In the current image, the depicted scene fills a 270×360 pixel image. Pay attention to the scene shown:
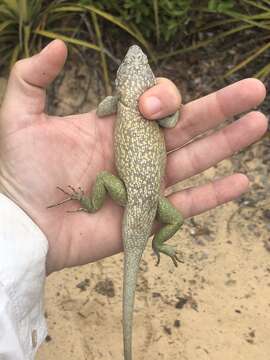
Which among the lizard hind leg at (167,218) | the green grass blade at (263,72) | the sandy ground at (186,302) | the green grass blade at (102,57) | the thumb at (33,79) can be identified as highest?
the thumb at (33,79)

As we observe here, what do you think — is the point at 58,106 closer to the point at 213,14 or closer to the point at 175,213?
the point at 213,14

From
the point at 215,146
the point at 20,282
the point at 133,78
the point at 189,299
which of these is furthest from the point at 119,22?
the point at 20,282

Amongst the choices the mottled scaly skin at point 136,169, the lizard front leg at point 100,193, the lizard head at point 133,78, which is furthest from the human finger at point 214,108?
the lizard front leg at point 100,193

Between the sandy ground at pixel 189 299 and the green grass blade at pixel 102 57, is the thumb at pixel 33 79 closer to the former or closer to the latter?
the sandy ground at pixel 189 299

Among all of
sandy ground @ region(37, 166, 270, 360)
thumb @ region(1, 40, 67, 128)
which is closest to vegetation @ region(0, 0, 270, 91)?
sandy ground @ region(37, 166, 270, 360)

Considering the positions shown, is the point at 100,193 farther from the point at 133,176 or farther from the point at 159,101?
the point at 159,101

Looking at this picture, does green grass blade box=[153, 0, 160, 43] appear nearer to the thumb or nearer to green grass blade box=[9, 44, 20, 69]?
green grass blade box=[9, 44, 20, 69]

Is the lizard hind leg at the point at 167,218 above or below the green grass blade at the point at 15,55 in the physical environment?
below
